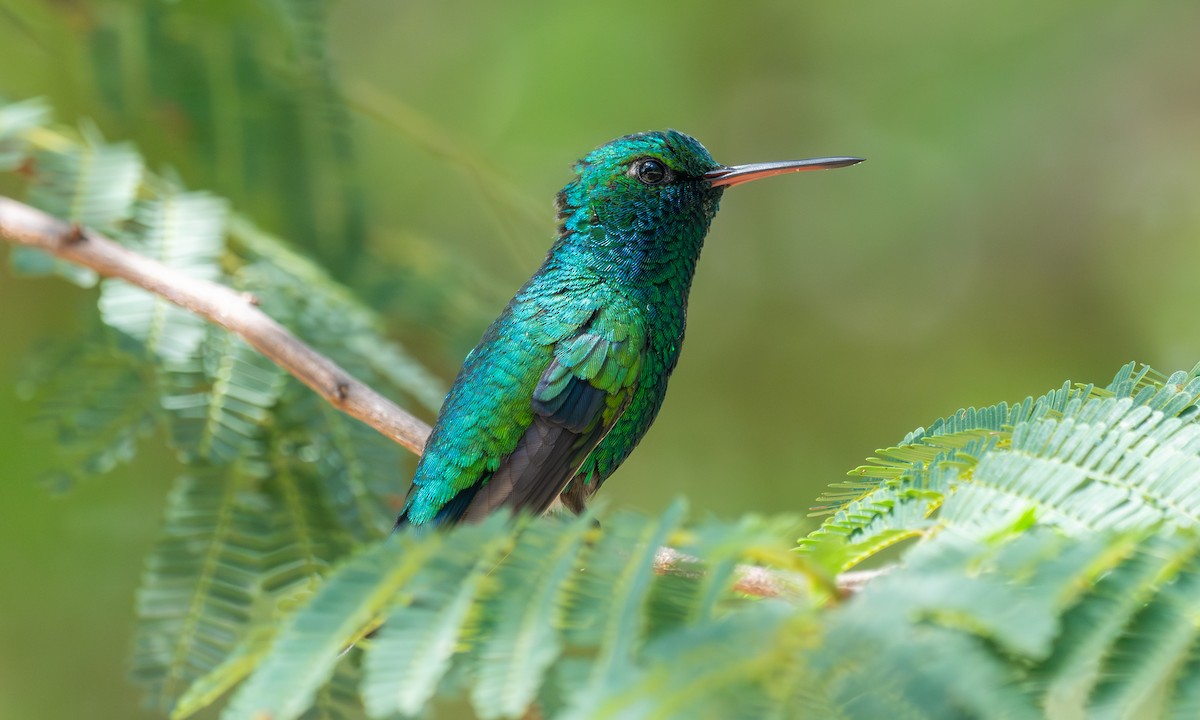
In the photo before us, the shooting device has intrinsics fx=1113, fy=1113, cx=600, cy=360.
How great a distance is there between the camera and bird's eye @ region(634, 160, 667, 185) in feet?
13.6

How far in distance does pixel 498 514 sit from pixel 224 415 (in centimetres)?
193

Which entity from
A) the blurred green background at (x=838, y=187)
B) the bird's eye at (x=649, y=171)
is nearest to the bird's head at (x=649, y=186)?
the bird's eye at (x=649, y=171)

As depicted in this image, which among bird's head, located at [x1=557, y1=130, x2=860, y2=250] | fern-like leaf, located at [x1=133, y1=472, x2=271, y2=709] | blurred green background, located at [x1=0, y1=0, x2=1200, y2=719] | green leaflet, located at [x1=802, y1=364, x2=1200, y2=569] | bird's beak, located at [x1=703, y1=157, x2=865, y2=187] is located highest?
blurred green background, located at [x1=0, y1=0, x2=1200, y2=719]

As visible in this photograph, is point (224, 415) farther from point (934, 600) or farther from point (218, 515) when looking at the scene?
point (934, 600)

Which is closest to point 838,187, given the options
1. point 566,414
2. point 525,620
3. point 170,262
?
point 566,414

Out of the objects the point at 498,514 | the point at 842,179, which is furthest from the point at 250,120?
the point at 842,179

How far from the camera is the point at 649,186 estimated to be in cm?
416

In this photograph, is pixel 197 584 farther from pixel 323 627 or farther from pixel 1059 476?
pixel 1059 476

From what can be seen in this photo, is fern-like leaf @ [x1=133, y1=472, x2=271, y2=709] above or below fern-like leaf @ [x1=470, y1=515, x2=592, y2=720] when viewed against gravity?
below

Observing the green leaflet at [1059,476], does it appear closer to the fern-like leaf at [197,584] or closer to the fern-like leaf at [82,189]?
the fern-like leaf at [197,584]

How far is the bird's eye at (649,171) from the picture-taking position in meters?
4.16

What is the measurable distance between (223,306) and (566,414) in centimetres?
111

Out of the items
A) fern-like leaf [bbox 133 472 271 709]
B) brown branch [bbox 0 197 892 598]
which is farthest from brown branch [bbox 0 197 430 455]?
fern-like leaf [bbox 133 472 271 709]

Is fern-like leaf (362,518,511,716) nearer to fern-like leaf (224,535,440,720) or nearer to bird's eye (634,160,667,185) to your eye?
fern-like leaf (224,535,440,720)
